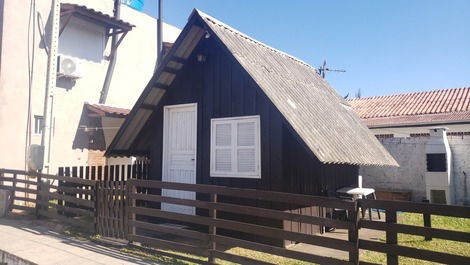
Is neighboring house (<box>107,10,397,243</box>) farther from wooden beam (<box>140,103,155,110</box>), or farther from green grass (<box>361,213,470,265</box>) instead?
green grass (<box>361,213,470,265</box>)

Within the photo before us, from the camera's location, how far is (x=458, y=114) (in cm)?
1688

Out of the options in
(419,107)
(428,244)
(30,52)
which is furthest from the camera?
(419,107)

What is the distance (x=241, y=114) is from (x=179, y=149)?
7.12ft

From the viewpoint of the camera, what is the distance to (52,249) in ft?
21.3

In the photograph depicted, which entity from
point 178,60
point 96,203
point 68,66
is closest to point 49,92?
point 68,66

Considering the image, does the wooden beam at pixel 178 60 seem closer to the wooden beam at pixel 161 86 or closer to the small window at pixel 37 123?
the wooden beam at pixel 161 86

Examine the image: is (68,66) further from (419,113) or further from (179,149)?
(419,113)

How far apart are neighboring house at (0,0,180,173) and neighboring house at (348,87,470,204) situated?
11.8 meters

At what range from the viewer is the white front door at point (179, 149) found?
8.88m

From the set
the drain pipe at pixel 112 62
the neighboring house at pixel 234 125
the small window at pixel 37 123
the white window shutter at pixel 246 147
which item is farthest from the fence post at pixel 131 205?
the drain pipe at pixel 112 62

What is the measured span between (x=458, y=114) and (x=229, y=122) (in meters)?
13.8

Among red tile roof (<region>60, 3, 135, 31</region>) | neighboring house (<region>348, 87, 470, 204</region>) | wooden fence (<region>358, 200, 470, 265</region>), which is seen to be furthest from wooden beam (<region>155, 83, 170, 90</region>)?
neighboring house (<region>348, 87, 470, 204</region>)

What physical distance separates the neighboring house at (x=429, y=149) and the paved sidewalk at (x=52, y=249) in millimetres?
12402

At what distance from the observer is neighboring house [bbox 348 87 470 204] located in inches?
543
